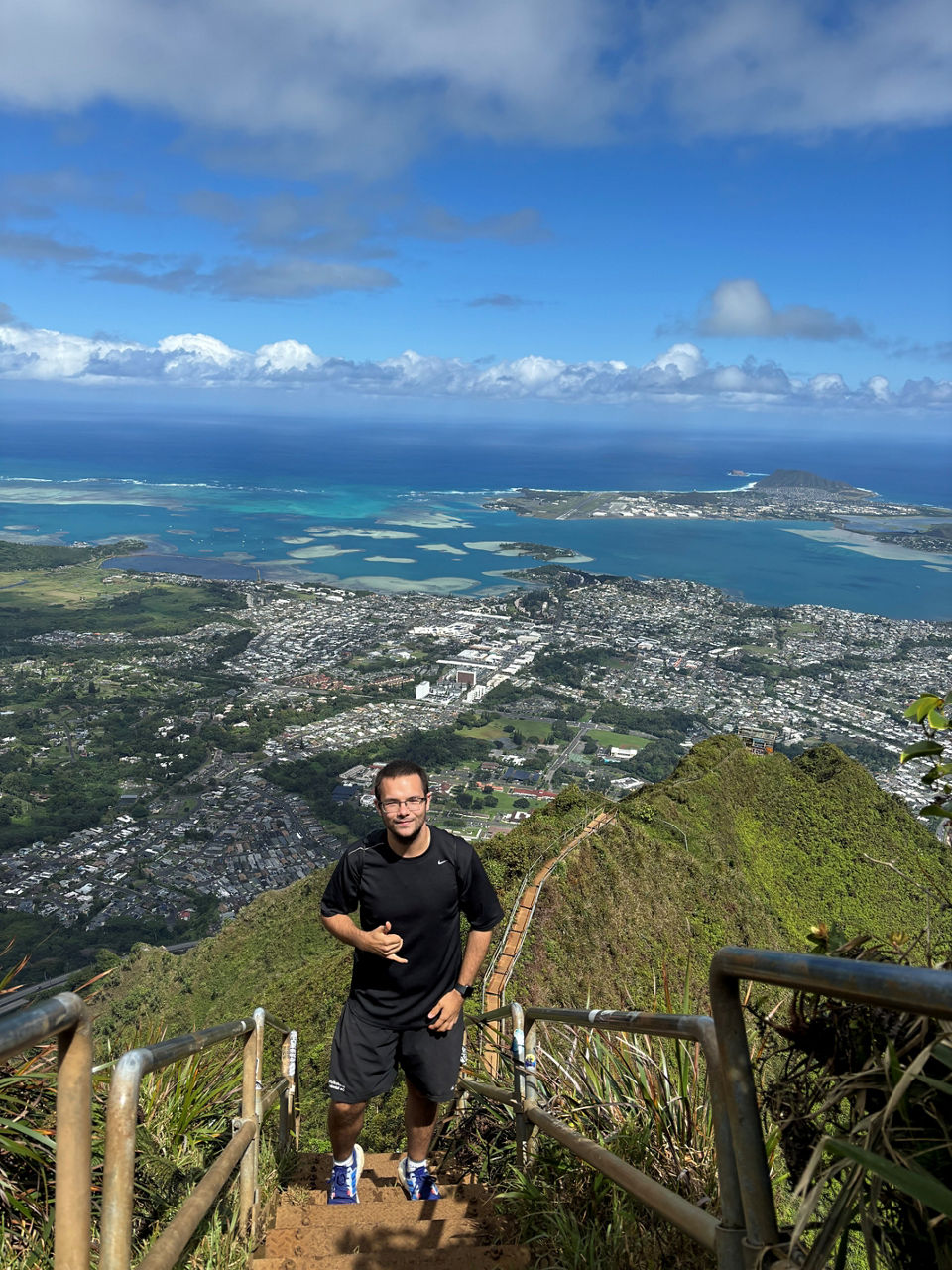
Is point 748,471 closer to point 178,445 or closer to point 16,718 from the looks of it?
point 178,445

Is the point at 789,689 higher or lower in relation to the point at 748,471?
lower

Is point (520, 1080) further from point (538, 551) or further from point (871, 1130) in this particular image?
point (538, 551)

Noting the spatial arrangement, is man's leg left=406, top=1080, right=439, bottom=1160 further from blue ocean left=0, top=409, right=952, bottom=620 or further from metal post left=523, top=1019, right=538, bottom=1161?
blue ocean left=0, top=409, right=952, bottom=620

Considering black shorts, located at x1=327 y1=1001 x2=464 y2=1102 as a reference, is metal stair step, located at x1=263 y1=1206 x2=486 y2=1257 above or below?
below

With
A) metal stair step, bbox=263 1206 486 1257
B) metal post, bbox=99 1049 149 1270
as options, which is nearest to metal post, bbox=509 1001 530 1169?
metal stair step, bbox=263 1206 486 1257

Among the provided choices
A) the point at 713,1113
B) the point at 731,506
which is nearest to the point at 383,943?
the point at 713,1113

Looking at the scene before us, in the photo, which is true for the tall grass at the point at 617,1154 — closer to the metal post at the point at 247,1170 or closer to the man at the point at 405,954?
the man at the point at 405,954

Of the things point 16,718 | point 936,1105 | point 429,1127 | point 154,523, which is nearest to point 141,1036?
point 429,1127
